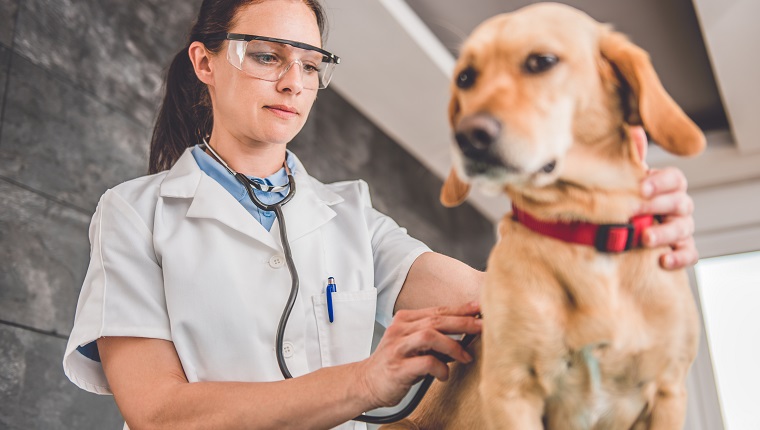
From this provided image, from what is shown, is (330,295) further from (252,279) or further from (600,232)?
(600,232)

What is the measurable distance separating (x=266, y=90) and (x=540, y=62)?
69 centimetres

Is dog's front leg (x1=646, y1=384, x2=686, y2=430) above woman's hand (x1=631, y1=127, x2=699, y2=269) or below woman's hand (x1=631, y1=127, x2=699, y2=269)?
below

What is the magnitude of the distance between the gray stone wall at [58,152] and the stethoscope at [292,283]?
2.81 feet

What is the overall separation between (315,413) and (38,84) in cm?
157

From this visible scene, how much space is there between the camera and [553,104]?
0.79 m

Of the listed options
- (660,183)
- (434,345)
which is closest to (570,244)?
(660,183)

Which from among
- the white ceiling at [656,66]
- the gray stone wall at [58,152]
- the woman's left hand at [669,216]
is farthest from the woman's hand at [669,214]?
the white ceiling at [656,66]

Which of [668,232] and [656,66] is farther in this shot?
[656,66]

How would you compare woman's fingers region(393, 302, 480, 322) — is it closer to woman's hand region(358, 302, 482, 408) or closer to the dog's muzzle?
woman's hand region(358, 302, 482, 408)

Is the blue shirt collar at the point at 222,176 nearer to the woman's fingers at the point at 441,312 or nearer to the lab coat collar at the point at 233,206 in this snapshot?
the lab coat collar at the point at 233,206

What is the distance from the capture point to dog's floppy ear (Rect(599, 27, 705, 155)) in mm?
765

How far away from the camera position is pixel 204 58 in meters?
1.52

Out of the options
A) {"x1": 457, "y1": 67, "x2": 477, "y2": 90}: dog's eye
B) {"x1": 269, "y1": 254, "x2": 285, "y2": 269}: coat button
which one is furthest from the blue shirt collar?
{"x1": 457, "y1": 67, "x2": 477, "y2": 90}: dog's eye

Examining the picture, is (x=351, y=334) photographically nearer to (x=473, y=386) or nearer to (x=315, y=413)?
(x=315, y=413)
